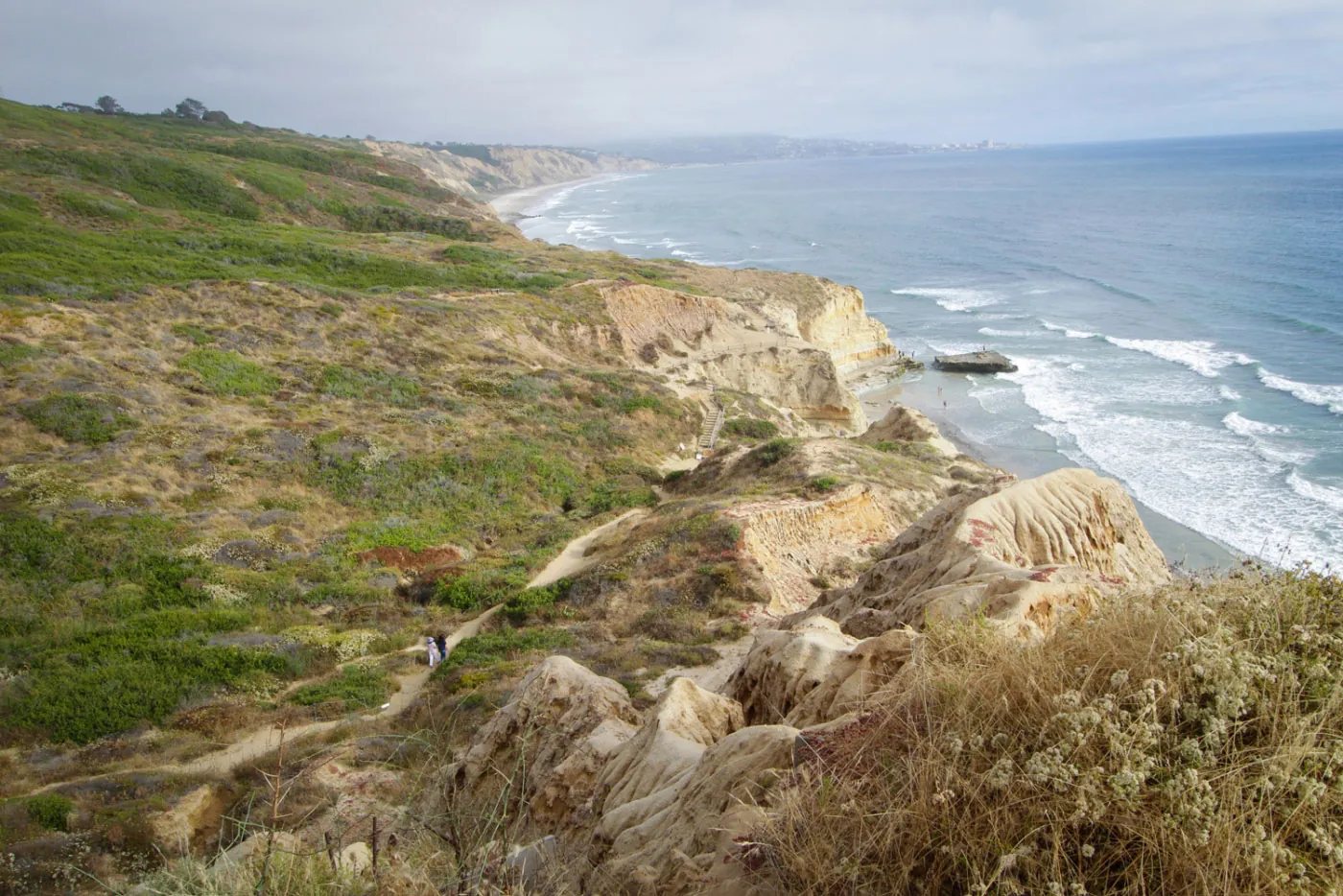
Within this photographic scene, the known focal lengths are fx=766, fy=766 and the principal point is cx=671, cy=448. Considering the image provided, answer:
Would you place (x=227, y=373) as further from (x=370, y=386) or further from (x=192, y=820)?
(x=192, y=820)

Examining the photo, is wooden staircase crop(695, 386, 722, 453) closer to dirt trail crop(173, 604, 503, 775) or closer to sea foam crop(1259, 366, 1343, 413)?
dirt trail crop(173, 604, 503, 775)

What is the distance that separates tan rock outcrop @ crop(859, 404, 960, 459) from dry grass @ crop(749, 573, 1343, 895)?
1124 inches

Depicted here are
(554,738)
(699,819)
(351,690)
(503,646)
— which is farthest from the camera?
(503,646)

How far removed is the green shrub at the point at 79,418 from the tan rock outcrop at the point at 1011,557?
21.5m

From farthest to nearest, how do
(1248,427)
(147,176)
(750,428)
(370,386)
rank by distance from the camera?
(147,176)
(1248,427)
(750,428)
(370,386)

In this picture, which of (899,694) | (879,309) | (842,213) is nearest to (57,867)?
(899,694)

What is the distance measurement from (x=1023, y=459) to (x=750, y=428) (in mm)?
15505

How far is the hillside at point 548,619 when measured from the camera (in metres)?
3.65

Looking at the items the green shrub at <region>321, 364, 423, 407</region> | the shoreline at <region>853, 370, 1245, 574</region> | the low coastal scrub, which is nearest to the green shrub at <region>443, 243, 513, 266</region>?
the green shrub at <region>321, 364, 423, 407</region>

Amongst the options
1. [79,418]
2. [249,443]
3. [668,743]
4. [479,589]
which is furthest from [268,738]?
[79,418]

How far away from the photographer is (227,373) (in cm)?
2866

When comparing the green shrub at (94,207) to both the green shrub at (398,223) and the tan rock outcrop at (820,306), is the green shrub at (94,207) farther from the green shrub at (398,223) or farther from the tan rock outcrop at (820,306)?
the tan rock outcrop at (820,306)

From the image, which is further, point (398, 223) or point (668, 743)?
point (398, 223)

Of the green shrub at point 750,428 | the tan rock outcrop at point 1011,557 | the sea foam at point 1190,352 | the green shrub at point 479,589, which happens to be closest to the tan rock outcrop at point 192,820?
the green shrub at point 479,589
